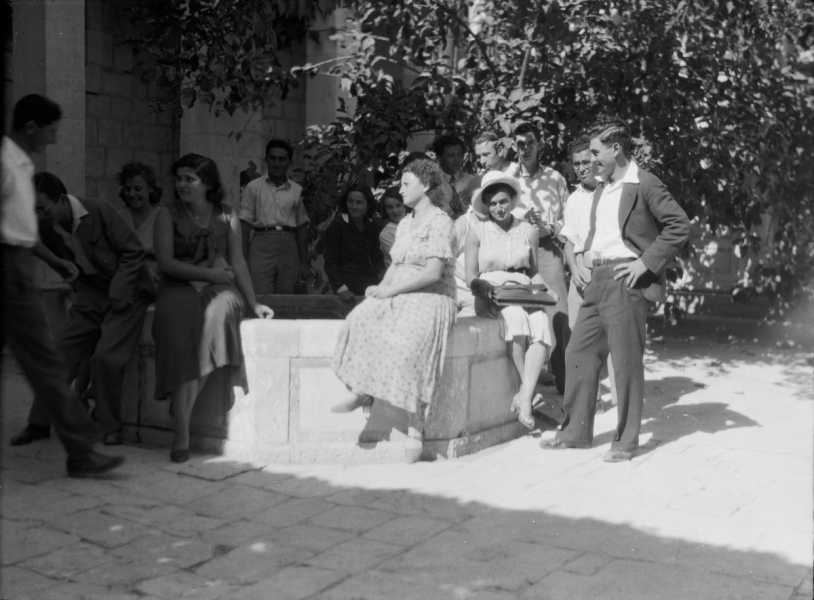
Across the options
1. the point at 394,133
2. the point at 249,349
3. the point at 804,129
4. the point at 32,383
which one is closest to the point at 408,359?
the point at 249,349

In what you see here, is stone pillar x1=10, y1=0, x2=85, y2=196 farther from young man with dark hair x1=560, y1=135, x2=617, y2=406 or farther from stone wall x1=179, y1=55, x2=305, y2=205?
young man with dark hair x1=560, y1=135, x2=617, y2=406

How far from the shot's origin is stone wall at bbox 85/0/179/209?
12.0 metres

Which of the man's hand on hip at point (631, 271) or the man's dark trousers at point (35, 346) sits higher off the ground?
the man's hand on hip at point (631, 271)

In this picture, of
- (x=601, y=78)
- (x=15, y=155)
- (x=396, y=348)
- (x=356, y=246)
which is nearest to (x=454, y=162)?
(x=356, y=246)

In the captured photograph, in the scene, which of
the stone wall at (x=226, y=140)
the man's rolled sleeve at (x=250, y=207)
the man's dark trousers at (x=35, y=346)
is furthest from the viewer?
the stone wall at (x=226, y=140)

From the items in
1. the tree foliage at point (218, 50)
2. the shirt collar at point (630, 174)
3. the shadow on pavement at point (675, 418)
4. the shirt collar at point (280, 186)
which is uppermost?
the tree foliage at point (218, 50)

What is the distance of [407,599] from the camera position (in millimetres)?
4266

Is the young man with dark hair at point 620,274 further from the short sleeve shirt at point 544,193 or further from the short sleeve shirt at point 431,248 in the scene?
the short sleeve shirt at point 544,193

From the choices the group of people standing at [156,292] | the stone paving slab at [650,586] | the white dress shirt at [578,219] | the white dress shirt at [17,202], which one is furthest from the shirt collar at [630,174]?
the white dress shirt at [17,202]

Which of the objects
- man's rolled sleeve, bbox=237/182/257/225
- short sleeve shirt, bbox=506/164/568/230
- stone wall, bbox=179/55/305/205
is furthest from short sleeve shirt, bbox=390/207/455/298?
stone wall, bbox=179/55/305/205

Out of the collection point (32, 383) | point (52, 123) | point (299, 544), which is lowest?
point (299, 544)

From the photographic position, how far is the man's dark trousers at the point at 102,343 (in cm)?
655

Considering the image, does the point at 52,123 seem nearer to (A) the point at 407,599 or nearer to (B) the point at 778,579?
(A) the point at 407,599

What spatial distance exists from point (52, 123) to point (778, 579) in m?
3.90
